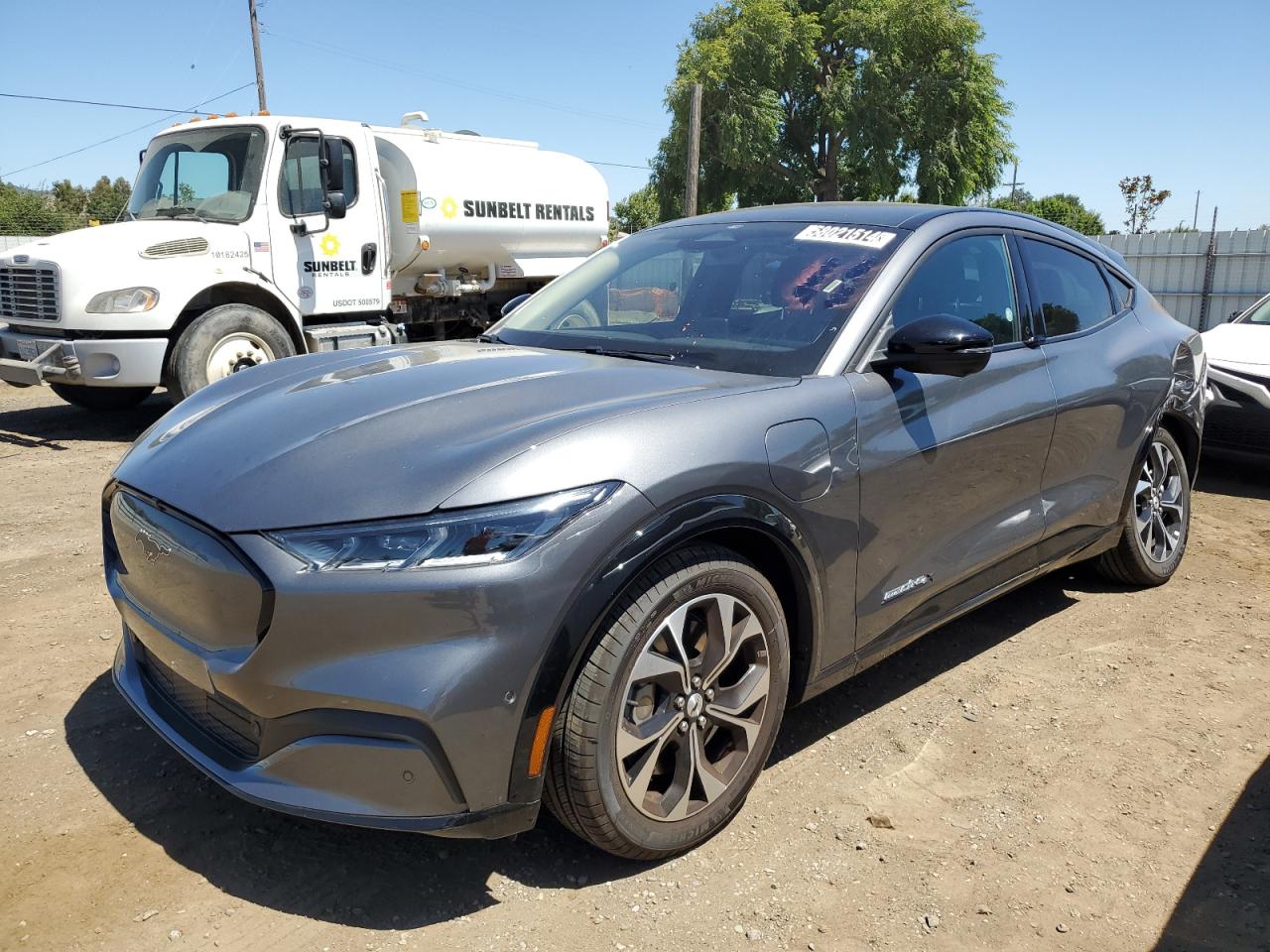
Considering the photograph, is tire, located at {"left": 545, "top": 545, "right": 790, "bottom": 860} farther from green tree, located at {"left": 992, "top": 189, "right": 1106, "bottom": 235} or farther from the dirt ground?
green tree, located at {"left": 992, "top": 189, "right": 1106, "bottom": 235}

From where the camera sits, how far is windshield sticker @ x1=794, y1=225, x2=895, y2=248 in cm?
329

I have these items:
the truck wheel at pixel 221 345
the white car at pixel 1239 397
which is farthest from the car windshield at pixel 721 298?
the truck wheel at pixel 221 345

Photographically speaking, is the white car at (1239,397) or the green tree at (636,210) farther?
the green tree at (636,210)

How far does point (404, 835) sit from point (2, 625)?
2326mm

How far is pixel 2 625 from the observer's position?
3953 mm

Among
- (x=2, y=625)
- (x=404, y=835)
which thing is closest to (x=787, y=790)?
(x=404, y=835)

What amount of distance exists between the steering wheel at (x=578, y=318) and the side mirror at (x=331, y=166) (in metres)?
5.76

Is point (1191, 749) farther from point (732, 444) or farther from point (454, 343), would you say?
point (454, 343)

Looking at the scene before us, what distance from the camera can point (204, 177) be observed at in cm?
861

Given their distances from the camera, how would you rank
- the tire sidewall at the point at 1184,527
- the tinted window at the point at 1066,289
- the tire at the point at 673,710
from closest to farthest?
the tire at the point at 673,710 → the tinted window at the point at 1066,289 → the tire sidewall at the point at 1184,527

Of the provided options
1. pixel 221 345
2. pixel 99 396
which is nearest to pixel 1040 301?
pixel 221 345

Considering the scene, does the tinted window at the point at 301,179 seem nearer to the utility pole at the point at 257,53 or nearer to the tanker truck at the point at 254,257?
the tanker truck at the point at 254,257

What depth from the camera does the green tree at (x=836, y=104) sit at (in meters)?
34.8

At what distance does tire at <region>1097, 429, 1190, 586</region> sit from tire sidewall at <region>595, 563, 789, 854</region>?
7.80ft
